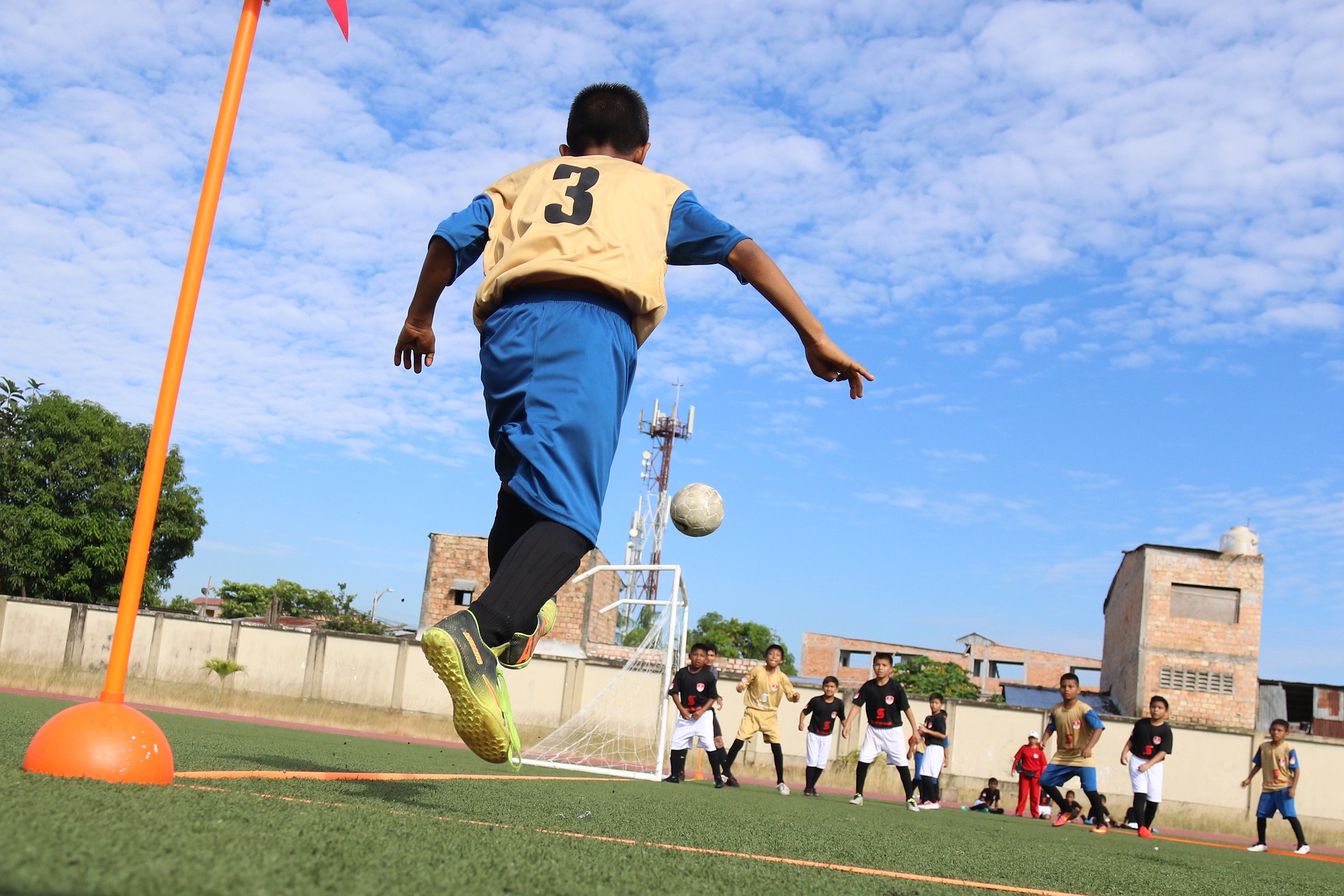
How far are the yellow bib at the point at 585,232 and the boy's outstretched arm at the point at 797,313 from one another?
0.24 m

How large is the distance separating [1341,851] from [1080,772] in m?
13.9

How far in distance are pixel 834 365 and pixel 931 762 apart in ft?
35.6

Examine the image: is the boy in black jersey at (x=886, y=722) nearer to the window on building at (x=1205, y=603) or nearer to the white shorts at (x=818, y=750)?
the white shorts at (x=818, y=750)

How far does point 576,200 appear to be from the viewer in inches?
108

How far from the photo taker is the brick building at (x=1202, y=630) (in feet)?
109

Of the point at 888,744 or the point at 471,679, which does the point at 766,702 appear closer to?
the point at 888,744

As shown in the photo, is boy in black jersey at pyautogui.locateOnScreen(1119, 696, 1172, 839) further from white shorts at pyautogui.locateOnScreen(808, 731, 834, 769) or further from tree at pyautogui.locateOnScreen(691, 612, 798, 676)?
tree at pyautogui.locateOnScreen(691, 612, 798, 676)

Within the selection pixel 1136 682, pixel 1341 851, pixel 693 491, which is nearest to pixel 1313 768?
pixel 1341 851

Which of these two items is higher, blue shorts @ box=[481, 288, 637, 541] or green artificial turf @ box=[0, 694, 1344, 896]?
blue shorts @ box=[481, 288, 637, 541]

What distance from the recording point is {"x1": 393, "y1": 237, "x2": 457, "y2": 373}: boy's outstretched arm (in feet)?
9.20

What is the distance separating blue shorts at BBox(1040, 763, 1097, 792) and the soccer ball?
4689 millimetres

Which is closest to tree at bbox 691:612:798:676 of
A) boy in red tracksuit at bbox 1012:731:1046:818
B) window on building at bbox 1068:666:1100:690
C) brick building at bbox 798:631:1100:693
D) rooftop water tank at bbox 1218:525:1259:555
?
brick building at bbox 798:631:1100:693

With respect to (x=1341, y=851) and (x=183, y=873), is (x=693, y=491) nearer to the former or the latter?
(x=183, y=873)

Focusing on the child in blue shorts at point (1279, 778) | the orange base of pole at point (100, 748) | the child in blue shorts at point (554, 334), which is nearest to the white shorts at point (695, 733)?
the child in blue shorts at point (1279, 778)
